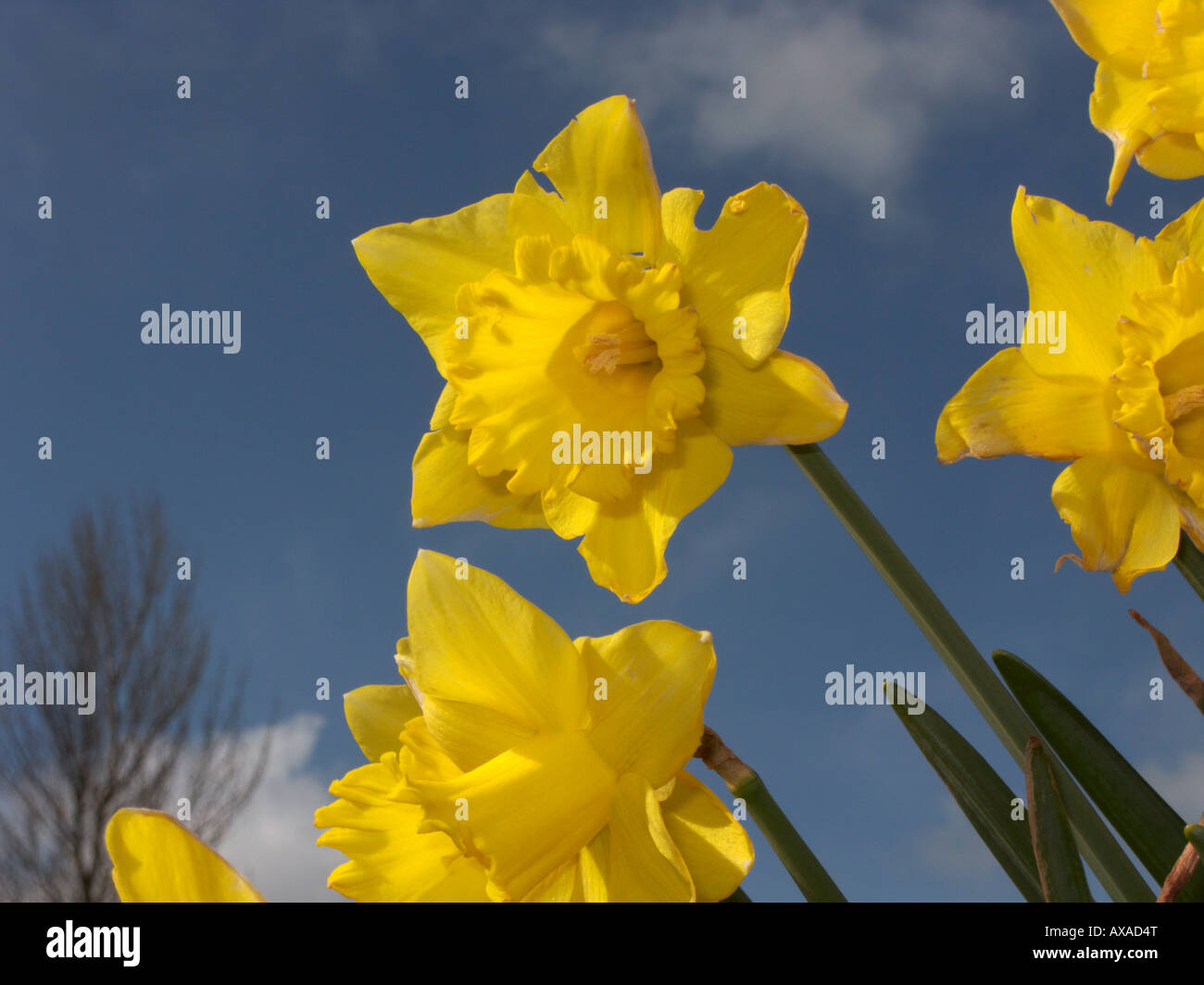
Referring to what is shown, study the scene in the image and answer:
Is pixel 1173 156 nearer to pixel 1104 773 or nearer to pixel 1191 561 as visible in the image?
pixel 1191 561

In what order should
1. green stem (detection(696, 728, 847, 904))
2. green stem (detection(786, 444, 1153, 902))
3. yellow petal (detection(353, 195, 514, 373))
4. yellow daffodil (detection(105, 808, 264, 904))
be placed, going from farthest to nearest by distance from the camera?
yellow petal (detection(353, 195, 514, 373)) → green stem (detection(786, 444, 1153, 902)) → green stem (detection(696, 728, 847, 904)) → yellow daffodil (detection(105, 808, 264, 904))

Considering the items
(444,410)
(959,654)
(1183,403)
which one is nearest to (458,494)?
(444,410)

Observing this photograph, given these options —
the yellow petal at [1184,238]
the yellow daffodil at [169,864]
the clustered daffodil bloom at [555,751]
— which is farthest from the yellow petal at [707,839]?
the yellow petal at [1184,238]

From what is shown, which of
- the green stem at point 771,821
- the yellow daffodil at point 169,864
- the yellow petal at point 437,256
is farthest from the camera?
the yellow petal at point 437,256

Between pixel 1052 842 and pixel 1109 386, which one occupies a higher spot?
pixel 1109 386

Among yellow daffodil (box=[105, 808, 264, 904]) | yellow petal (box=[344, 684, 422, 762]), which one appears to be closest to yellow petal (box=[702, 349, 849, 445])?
yellow petal (box=[344, 684, 422, 762])

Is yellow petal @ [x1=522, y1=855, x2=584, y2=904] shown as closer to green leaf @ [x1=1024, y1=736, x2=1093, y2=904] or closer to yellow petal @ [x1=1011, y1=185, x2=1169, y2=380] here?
green leaf @ [x1=1024, y1=736, x2=1093, y2=904]

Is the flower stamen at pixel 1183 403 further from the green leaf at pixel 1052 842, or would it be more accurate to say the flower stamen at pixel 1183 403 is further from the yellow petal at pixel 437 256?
the yellow petal at pixel 437 256
